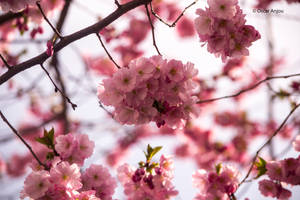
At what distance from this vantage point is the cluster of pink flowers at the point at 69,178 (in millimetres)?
1512

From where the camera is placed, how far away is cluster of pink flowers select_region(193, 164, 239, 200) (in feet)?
6.75

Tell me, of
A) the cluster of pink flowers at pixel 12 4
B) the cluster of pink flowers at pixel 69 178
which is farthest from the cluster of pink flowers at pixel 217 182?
the cluster of pink flowers at pixel 12 4

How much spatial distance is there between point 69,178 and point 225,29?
1187 mm

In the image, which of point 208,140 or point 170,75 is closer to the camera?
point 170,75

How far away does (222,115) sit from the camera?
731cm

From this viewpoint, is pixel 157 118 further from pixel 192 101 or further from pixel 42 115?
pixel 42 115

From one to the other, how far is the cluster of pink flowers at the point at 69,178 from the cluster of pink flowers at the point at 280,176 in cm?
107

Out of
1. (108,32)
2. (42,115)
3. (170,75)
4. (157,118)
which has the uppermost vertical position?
(42,115)

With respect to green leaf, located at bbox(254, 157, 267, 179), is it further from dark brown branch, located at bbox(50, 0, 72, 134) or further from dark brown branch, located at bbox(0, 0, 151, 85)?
dark brown branch, located at bbox(50, 0, 72, 134)

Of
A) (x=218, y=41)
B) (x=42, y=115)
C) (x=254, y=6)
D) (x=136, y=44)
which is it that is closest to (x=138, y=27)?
(x=136, y=44)

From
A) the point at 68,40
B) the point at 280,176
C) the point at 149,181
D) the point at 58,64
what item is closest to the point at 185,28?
the point at 58,64

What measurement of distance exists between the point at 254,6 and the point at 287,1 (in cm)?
137

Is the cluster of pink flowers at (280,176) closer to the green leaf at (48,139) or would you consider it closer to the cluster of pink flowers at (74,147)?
the cluster of pink flowers at (74,147)

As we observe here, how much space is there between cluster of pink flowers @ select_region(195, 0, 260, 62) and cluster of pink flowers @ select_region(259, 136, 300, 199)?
2.68 ft
